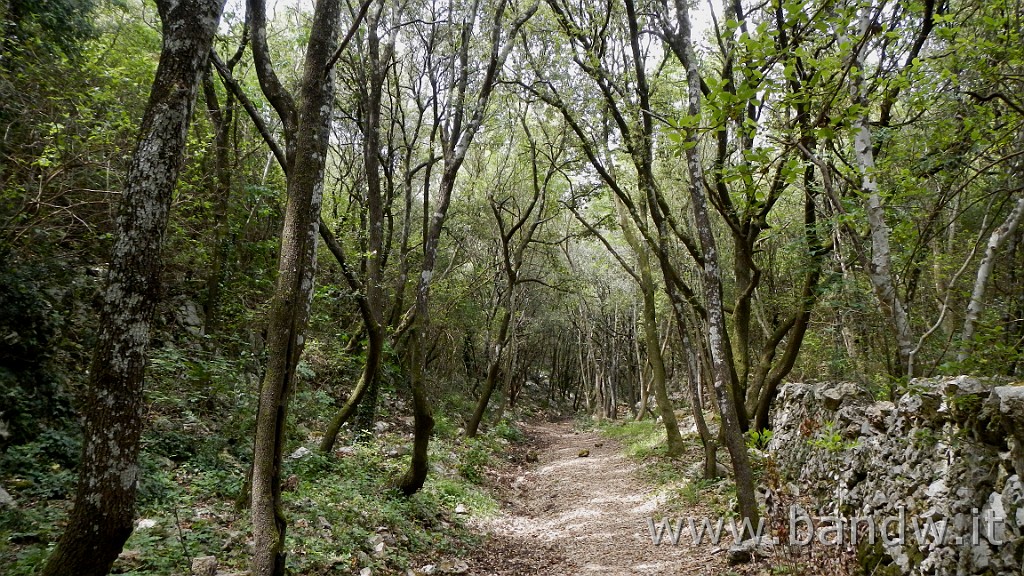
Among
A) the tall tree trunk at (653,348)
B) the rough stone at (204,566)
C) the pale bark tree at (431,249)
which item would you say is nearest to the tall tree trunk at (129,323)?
the rough stone at (204,566)

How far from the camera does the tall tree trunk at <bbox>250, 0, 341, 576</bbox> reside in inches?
164

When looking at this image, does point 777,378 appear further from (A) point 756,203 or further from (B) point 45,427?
(B) point 45,427

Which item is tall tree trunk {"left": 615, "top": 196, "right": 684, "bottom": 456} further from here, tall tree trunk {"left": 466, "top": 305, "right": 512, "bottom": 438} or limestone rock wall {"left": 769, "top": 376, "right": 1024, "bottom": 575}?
limestone rock wall {"left": 769, "top": 376, "right": 1024, "bottom": 575}

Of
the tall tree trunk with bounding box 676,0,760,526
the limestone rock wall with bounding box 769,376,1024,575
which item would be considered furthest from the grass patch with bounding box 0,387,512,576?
the limestone rock wall with bounding box 769,376,1024,575

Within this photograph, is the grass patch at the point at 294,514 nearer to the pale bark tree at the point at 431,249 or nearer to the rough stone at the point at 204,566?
the rough stone at the point at 204,566

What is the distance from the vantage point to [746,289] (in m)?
8.95

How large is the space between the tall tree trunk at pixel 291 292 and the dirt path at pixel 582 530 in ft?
11.6

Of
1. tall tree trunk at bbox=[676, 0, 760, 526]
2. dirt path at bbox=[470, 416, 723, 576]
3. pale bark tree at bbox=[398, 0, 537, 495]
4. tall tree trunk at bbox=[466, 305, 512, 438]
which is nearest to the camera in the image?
tall tree trunk at bbox=[676, 0, 760, 526]

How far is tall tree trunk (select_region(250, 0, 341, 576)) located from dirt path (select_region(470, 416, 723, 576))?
354 centimetres

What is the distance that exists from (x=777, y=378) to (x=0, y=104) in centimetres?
1281

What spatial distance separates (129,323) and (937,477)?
259 inches

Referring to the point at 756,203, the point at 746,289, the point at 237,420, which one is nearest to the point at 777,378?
the point at 746,289

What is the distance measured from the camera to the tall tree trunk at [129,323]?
10.9 feet

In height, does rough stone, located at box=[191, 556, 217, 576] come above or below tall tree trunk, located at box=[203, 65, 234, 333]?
below
